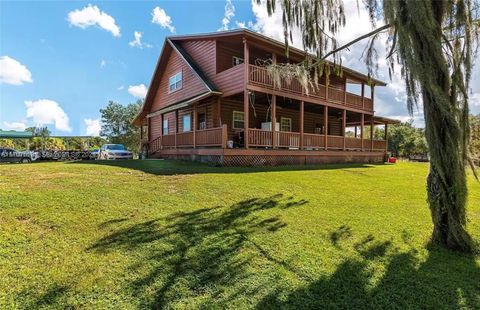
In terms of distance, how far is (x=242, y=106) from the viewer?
17094mm

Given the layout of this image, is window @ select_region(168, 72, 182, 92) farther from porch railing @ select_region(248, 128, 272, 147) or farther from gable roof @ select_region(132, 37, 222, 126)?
porch railing @ select_region(248, 128, 272, 147)

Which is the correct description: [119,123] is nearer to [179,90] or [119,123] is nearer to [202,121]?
[179,90]

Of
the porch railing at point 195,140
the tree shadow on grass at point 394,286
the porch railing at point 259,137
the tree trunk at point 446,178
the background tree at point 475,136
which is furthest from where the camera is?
the porch railing at point 259,137

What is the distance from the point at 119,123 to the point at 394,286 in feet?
163

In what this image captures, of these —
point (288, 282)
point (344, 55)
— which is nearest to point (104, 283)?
point (288, 282)

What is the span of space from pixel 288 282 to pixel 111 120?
4947cm

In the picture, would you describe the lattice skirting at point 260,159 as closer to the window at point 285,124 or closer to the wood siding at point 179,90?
the window at point 285,124

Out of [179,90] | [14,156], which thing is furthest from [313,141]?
[14,156]

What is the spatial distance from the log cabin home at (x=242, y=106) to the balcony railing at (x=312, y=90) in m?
0.05

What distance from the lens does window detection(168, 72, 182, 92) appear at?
19100 mm

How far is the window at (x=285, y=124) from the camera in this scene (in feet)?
63.4

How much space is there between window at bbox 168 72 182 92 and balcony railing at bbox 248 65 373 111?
6.94 m

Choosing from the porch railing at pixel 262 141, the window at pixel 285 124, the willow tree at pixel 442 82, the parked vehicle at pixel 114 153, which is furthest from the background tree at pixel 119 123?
the willow tree at pixel 442 82

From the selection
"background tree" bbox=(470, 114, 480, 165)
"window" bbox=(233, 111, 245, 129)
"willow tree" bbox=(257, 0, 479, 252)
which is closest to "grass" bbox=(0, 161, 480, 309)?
"willow tree" bbox=(257, 0, 479, 252)
